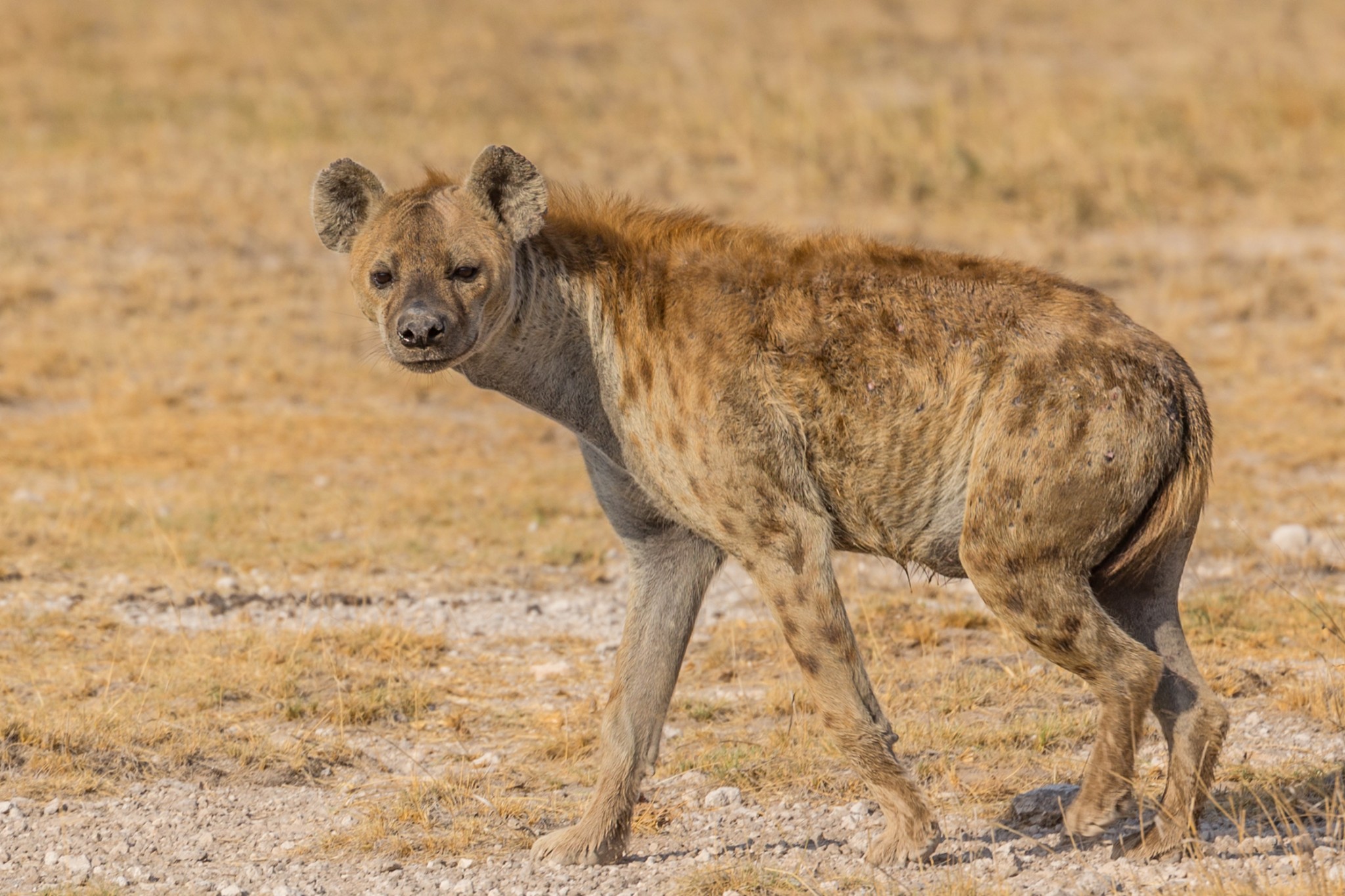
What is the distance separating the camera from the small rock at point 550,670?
5.95 metres

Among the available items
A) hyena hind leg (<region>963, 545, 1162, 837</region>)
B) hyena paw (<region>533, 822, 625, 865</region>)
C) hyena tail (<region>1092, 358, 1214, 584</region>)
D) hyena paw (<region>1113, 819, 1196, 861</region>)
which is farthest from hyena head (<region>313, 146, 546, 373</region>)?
hyena paw (<region>1113, 819, 1196, 861</region>)

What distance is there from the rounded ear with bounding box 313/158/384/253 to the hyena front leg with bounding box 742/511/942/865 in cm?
137

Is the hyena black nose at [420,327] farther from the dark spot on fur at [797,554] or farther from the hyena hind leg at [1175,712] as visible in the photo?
the hyena hind leg at [1175,712]

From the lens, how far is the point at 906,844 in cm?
407

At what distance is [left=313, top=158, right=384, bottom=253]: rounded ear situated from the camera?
4473 mm

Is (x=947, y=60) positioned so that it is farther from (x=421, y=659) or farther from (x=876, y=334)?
(x=876, y=334)

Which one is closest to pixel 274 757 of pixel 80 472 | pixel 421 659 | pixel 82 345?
pixel 421 659

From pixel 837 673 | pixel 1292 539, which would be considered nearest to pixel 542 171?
pixel 1292 539

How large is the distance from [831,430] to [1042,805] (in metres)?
1.17

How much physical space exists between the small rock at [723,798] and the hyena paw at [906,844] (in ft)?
2.30

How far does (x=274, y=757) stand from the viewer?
16.6 feet

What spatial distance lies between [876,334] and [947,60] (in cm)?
1274

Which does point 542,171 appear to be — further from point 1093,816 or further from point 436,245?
point 1093,816

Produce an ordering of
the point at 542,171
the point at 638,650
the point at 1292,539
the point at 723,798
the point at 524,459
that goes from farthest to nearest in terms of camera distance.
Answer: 1. the point at 542,171
2. the point at 524,459
3. the point at 1292,539
4. the point at 723,798
5. the point at 638,650
